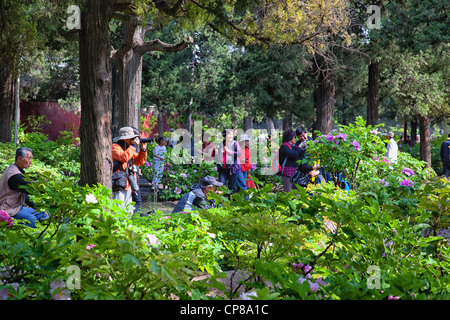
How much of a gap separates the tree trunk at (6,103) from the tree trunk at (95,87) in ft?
29.8

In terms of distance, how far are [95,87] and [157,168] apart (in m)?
6.74

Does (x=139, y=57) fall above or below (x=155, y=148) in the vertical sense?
above

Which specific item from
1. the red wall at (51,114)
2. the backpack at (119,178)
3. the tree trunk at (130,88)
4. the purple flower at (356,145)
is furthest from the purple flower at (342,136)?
the red wall at (51,114)

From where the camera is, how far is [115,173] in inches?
279

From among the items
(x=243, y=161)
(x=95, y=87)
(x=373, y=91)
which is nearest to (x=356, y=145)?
(x=243, y=161)

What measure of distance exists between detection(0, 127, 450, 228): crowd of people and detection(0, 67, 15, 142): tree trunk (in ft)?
15.1

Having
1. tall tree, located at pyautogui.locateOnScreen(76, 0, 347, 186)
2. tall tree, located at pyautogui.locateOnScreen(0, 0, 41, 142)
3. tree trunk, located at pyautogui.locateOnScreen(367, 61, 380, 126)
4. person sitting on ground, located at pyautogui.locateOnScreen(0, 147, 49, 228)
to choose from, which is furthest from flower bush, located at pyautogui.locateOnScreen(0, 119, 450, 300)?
tree trunk, located at pyautogui.locateOnScreen(367, 61, 380, 126)

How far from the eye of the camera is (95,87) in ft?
16.1

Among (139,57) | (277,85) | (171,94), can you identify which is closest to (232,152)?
(139,57)

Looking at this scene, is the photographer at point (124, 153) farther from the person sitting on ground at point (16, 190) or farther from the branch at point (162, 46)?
the branch at point (162, 46)

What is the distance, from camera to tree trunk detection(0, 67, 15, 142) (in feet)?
42.6

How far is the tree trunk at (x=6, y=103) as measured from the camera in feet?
42.6
